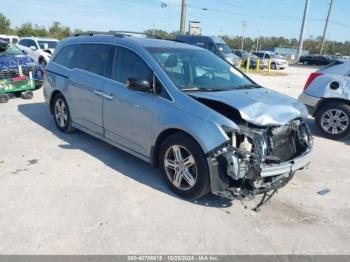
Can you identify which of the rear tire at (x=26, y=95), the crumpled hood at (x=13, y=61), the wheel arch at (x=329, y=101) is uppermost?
the crumpled hood at (x=13, y=61)

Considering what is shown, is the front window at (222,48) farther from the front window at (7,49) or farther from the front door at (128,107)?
the front door at (128,107)

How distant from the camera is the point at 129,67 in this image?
4641mm

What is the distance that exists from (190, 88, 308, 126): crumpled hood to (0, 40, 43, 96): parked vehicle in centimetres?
650

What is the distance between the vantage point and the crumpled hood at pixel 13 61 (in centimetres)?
853

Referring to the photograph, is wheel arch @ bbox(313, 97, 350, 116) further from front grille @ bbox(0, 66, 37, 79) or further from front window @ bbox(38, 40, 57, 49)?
front window @ bbox(38, 40, 57, 49)

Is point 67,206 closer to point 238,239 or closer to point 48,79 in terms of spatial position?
point 238,239

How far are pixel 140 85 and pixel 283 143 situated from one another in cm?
187

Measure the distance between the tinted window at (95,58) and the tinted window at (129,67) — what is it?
0.22 meters

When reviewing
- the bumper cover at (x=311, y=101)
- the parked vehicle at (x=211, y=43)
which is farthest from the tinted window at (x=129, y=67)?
the parked vehicle at (x=211, y=43)

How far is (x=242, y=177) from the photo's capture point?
3533 mm

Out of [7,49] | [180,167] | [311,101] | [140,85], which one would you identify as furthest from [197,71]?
[7,49]

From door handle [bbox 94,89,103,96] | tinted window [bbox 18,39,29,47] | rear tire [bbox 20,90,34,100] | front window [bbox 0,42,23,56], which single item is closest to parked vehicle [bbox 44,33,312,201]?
door handle [bbox 94,89,103,96]

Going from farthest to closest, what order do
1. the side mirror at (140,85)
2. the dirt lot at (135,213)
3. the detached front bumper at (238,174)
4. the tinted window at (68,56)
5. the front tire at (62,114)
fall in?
the front tire at (62,114), the tinted window at (68,56), the side mirror at (140,85), the detached front bumper at (238,174), the dirt lot at (135,213)

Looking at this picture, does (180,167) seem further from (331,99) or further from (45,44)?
(45,44)
